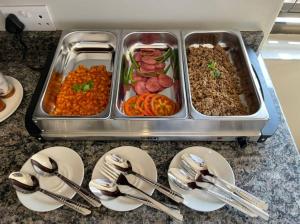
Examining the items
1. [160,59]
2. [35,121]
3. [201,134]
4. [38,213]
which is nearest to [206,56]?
[160,59]

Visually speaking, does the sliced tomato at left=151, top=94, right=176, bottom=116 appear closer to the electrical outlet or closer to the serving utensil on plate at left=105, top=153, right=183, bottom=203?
the serving utensil on plate at left=105, top=153, right=183, bottom=203

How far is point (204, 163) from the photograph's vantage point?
71 centimetres

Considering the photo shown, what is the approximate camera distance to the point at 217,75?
2.97 feet

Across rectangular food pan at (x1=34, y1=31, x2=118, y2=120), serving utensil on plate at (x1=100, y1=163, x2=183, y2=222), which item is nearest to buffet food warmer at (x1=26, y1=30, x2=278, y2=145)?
rectangular food pan at (x1=34, y1=31, x2=118, y2=120)

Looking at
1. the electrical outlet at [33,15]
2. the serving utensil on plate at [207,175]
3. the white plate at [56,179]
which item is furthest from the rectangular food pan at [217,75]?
the electrical outlet at [33,15]

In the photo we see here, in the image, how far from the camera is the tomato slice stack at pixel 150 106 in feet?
2.73

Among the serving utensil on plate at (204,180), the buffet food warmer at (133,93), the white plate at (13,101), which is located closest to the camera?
the serving utensil on plate at (204,180)

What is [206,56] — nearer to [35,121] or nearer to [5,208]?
[35,121]

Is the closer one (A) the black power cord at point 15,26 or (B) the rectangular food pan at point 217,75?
(B) the rectangular food pan at point 217,75

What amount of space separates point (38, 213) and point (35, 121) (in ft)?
0.84

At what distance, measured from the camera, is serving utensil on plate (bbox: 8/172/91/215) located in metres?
0.65

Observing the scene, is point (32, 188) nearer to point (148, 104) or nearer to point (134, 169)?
point (134, 169)

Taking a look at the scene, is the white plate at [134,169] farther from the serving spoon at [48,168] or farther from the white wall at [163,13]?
the white wall at [163,13]

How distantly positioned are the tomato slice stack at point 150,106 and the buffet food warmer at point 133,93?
0.08 feet
